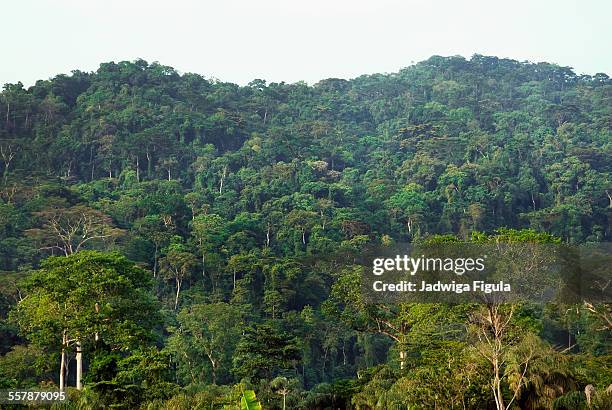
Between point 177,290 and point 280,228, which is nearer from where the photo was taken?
point 177,290

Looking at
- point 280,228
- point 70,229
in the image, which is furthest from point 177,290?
point 280,228

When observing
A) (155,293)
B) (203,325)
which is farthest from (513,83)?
(203,325)

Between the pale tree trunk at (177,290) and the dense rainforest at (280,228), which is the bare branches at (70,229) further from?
the pale tree trunk at (177,290)

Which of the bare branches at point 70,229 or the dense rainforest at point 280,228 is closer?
the dense rainforest at point 280,228

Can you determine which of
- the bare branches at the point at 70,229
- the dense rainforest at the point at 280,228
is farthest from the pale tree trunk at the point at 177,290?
the bare branches at the point at 70,229

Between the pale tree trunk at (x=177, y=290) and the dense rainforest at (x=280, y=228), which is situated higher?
the dense rainforest at (x=280, y=228)

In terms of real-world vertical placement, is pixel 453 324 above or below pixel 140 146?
below

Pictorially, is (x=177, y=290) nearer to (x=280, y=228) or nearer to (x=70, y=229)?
(x=70, y=229)

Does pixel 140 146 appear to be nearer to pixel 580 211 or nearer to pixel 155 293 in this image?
pixel 155 293

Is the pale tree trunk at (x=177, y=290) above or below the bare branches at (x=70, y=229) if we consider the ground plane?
below
